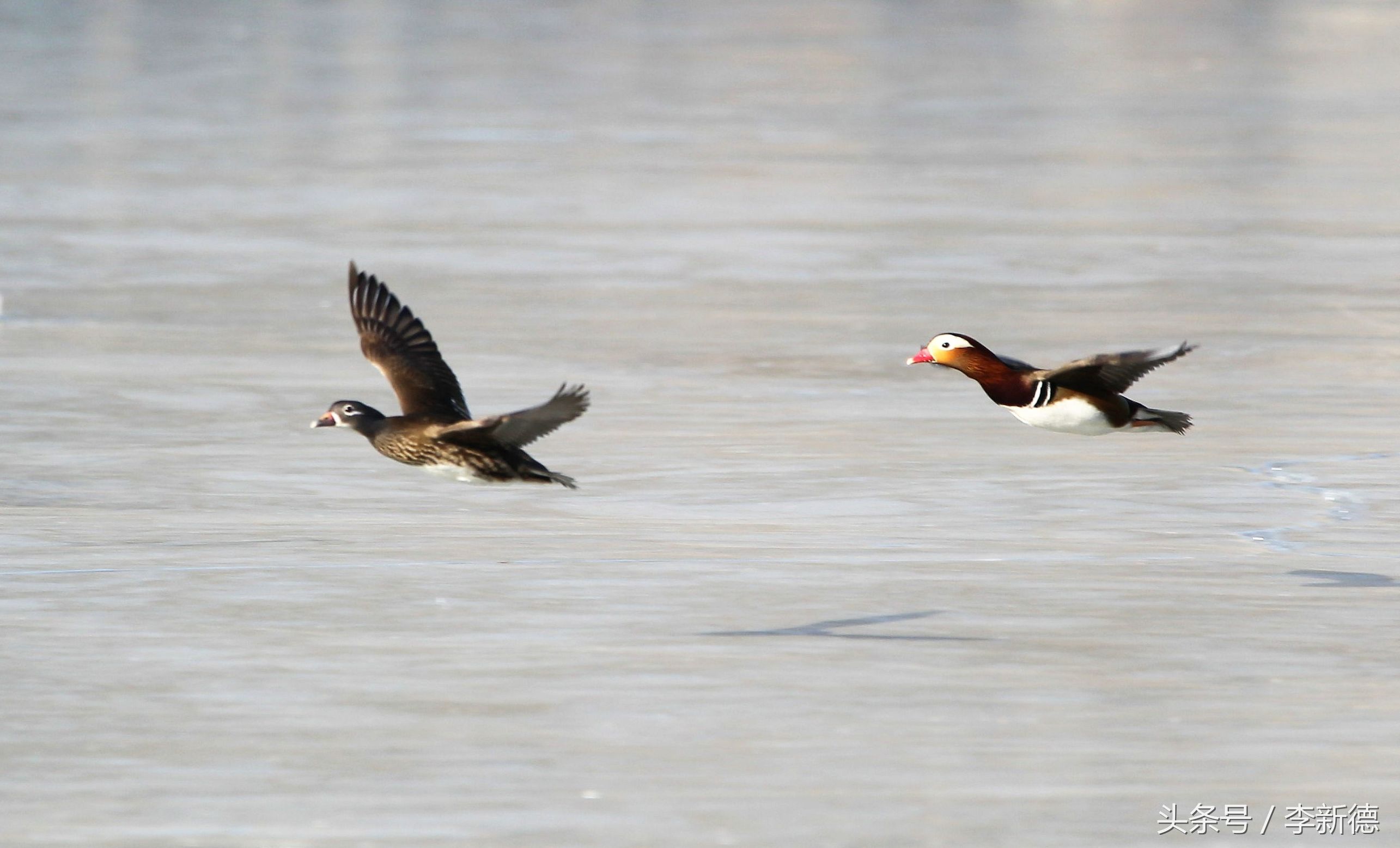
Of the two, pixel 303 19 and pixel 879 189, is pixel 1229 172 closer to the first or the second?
pixel 879 189

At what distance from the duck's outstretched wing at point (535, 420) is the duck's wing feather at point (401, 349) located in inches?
27.0

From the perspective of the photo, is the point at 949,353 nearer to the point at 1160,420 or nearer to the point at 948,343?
the point at 948,343

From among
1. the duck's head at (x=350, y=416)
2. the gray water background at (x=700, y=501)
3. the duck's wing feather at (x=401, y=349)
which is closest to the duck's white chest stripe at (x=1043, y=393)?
the gray water background at (x=700, y=501)

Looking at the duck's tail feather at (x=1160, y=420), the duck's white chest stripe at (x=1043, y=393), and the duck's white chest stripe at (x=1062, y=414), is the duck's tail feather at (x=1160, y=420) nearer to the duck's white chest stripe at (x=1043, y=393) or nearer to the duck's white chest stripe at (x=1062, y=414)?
the duck's white chest stripe at (x=1062, y=414)

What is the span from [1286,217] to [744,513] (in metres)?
12.0

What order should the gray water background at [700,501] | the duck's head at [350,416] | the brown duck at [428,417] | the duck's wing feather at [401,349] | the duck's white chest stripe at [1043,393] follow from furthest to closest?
the duck's wing feather at [401,349] → the duck's head at [350,416] → the duck's white chest stripe at [1043,393] → the brown duck at [428,417] → the gray water background at [700,501]

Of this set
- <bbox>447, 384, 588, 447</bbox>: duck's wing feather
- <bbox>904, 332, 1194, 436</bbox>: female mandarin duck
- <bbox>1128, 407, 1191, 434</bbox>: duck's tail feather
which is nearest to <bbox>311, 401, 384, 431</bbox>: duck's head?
<bbox>447, 384, 588, 447</bbox>: duck's wing feather

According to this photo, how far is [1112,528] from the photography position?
11.7m

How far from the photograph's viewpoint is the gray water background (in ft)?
25.7

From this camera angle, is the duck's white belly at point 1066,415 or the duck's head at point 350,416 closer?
the duck's white belly at point 1066,415

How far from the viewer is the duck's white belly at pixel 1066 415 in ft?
30.6

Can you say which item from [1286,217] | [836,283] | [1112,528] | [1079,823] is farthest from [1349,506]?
[1286,217]

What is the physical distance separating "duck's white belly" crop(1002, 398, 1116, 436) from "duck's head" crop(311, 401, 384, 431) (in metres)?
2.12

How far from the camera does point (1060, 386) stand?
9312 mm
